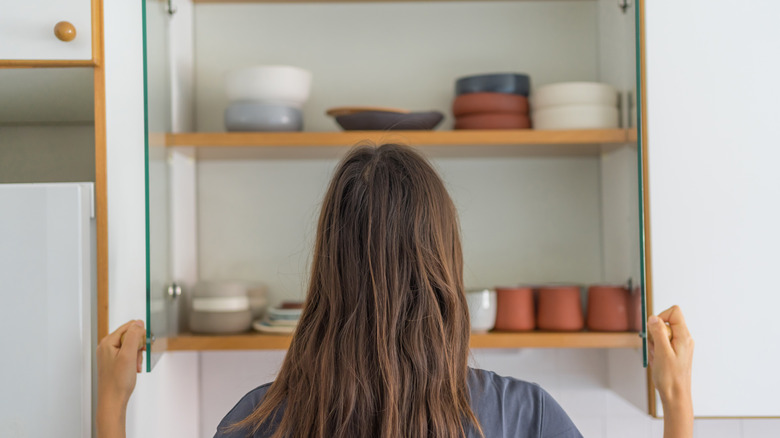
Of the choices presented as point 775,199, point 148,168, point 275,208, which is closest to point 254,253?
point 275,208

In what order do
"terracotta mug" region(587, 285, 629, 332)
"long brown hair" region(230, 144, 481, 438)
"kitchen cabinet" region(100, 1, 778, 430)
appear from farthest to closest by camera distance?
"terracotta mug" region(587, 285, 629, 332)
"kitchen cabinet" region(100, 1, 778, 430)
"long brown hair" region(230, 144, 481, 438)

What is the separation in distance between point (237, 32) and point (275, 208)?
1.43 ft

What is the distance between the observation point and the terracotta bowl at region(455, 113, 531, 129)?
1467 mm

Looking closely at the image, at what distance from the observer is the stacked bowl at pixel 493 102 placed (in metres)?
1.47

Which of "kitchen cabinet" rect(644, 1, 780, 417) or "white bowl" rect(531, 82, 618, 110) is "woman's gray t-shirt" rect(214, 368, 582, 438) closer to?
"kitchen cabinet" rect(644, 1, 780, 417)

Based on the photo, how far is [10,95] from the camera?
128 cm

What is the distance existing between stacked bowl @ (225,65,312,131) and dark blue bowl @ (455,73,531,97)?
0.38m

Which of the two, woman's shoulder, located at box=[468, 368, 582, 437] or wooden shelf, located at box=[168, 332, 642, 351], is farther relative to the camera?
wooden shelf, located at box=[168, 332, 642, 351]

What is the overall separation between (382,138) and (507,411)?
0.65 m

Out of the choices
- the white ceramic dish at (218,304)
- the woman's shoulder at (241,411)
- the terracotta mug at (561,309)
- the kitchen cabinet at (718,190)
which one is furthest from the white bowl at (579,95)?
the woman's shoulder at (241,411)

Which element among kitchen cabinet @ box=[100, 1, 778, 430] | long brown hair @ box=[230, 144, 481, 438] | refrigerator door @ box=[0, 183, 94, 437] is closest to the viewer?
long brown hair @ box=[230, 144, 481, 438]

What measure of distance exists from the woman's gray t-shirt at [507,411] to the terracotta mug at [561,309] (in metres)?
0.49

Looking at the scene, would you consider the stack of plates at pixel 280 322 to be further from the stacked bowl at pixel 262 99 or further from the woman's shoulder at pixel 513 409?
the woman's shoulder at pixel 513 409

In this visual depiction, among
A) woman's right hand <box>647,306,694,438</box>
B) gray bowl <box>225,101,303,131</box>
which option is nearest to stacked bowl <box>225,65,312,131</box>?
gray bowl <box>225,101,303,131</box>
